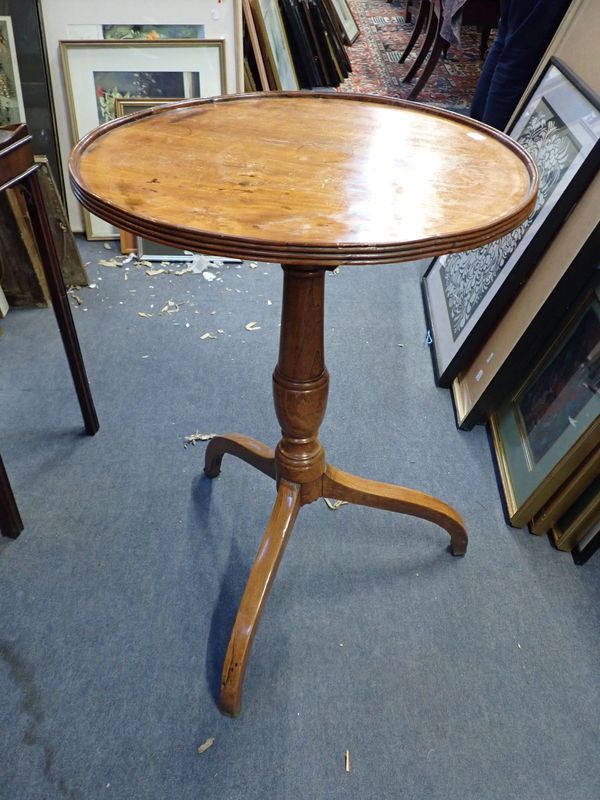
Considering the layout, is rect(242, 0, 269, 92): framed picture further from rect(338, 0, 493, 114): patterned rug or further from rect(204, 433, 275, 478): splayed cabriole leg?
rect(204, 433, 275, 478): splayed cabriole leg

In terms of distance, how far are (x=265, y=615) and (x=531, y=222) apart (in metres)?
1.16

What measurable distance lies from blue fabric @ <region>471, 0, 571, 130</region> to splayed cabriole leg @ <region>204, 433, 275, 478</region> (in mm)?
1544

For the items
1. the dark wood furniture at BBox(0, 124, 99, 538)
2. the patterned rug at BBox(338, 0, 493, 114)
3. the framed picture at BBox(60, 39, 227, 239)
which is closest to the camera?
the dark wood furniture at BBox(0, 124, 99, 538)

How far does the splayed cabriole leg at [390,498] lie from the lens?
49.9 inches

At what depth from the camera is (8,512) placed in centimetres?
129

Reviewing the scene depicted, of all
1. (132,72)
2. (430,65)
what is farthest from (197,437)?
(430,65)

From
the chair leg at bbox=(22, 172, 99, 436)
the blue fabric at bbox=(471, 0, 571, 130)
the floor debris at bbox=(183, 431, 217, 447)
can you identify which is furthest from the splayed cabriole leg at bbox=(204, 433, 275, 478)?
the blue fabric at bbox=(471, 0, 571, 130)

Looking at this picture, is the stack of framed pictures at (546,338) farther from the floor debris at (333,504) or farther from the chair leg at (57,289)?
the chair leg at (57,289)

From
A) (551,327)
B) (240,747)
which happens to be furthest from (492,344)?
(240,747)

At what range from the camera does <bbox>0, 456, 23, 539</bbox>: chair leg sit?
1.26 meters

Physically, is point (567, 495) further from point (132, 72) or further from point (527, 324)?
point (132, 72)

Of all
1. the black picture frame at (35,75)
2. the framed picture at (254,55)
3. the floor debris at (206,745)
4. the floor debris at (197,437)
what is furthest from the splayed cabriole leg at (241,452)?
the framed picture at (254,55)

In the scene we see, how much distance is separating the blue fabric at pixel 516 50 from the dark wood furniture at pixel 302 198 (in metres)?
1.03

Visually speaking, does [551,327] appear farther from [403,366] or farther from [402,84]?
[402,84]
